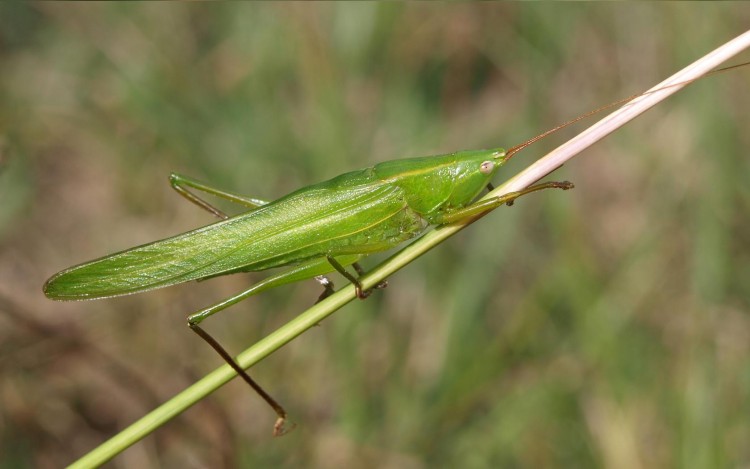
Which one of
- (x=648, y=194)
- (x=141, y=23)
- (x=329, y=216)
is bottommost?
(x=648, y=194)

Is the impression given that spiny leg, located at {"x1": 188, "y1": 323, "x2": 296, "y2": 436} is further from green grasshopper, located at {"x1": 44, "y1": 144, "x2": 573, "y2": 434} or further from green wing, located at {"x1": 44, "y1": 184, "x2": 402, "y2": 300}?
green wing, located at {"x1": 44, "y1": 184, "x2": 402, "y2": 300}

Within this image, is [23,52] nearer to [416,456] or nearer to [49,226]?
[49,226]

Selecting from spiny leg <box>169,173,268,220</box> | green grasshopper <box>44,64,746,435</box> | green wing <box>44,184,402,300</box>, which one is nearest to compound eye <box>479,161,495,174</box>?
green grasshopper <box>44,64,746,435</box>

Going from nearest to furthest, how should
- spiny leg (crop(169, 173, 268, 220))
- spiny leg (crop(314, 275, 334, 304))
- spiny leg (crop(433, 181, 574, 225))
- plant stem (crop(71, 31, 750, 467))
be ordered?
plant stem (crop(71, 31, 750, 467))
spiny leg (crop(433, 181, 574, 225))
spiny leg (crop(314, 275, 334, 304))
spiny leg (crop(169, 173, 268, 220))

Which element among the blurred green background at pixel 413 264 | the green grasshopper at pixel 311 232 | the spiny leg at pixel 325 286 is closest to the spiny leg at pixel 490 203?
the green grasshopper at pixel 311 232

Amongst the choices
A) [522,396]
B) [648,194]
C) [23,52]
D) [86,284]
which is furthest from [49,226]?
[648,194]

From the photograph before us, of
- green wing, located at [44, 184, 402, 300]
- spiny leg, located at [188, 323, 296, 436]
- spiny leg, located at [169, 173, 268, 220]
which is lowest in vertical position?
spiny leg, located at [188, 323, 296, 436]
